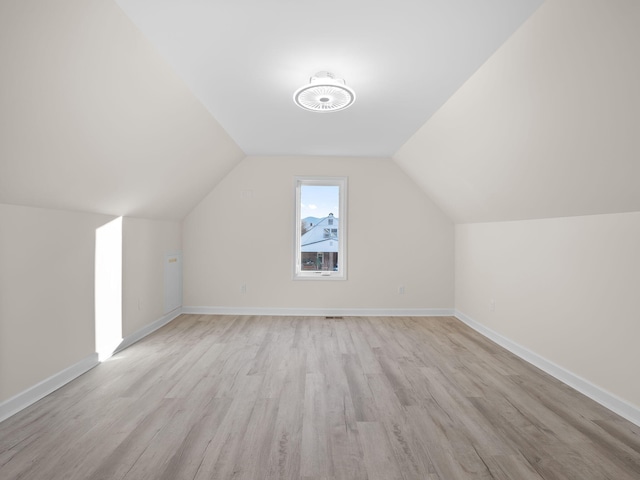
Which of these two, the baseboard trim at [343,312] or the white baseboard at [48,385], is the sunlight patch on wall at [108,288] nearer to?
the white baseboard at [48,385]

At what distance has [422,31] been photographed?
1914 mm

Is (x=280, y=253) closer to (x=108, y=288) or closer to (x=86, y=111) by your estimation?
(x=108, y=288)

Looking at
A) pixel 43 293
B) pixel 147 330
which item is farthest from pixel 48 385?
pixel 147 330

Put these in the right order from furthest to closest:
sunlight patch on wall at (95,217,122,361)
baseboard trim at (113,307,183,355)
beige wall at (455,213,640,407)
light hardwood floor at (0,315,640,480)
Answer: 1. baseboard trim at (113,307,183,355)
2. sunlight patch on wall at (95,217,122,361)
3. beige wall at (455,213,640,407)
4. light hardwood floor at (0,315,640,480)

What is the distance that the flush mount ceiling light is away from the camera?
2.24 metres

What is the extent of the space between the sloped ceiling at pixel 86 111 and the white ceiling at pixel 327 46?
6.8 inches

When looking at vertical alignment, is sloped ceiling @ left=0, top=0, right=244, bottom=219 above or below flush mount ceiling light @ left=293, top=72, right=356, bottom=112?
below

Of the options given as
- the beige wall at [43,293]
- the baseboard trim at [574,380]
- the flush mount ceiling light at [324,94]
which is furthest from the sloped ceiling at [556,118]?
the beige wall at [43,293]

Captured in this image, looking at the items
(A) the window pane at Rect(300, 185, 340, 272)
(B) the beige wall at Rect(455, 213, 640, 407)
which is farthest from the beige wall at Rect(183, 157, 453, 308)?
(B) the beige wall at Rect(455, 213, 640, 407)

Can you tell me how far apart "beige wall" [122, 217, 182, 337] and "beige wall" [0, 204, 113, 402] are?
0.56 meters

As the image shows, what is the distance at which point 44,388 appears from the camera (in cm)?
241

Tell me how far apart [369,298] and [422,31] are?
143 inches

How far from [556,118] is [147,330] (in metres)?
4.42

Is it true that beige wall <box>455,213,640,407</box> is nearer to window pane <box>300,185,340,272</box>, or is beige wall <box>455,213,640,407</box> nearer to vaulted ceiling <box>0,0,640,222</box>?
vaulted ceiling <box>0,0,640,222</box>
